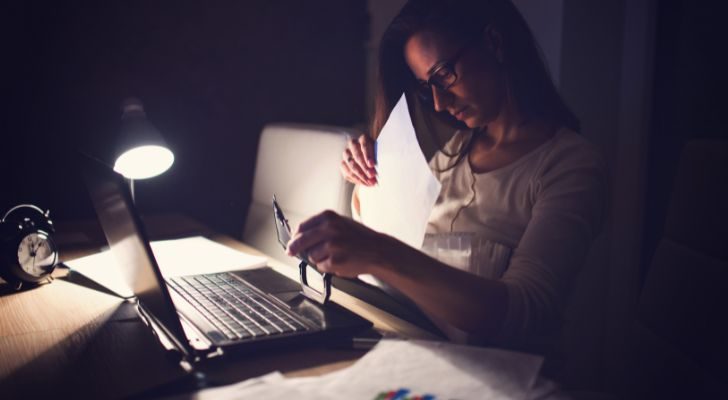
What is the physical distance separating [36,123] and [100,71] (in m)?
0.24

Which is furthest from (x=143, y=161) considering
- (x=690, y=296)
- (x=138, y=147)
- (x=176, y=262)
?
(x=690, y=296)

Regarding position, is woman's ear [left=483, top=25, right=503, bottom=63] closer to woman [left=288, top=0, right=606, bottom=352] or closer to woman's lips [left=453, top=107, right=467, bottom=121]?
Result: woman [left=288, top=0, right=606, bottom=352]

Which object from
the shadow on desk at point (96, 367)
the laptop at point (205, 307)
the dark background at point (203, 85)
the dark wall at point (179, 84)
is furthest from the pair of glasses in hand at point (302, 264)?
the dark background at point (203, 85)

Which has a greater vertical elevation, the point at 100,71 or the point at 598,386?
the point at 100,71

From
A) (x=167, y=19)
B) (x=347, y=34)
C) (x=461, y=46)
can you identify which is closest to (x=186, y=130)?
(x=167, y=19)

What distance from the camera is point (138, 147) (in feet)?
4.70

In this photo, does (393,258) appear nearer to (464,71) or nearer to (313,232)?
(313,232)

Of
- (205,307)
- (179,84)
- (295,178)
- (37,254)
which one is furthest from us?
(179,84)

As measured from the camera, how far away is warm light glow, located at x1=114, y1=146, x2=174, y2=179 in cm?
144

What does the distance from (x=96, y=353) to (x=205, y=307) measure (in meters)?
0.16

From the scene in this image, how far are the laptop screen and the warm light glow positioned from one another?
1.53ft

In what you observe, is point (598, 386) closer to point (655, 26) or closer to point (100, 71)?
point (655, 26)

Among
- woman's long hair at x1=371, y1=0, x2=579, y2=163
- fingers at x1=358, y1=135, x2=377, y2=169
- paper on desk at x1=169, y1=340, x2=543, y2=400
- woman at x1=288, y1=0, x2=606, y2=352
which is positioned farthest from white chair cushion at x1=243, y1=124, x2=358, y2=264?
paper on desk at x1=169, y1=340, x2=543, y2=400

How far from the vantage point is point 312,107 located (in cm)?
224
